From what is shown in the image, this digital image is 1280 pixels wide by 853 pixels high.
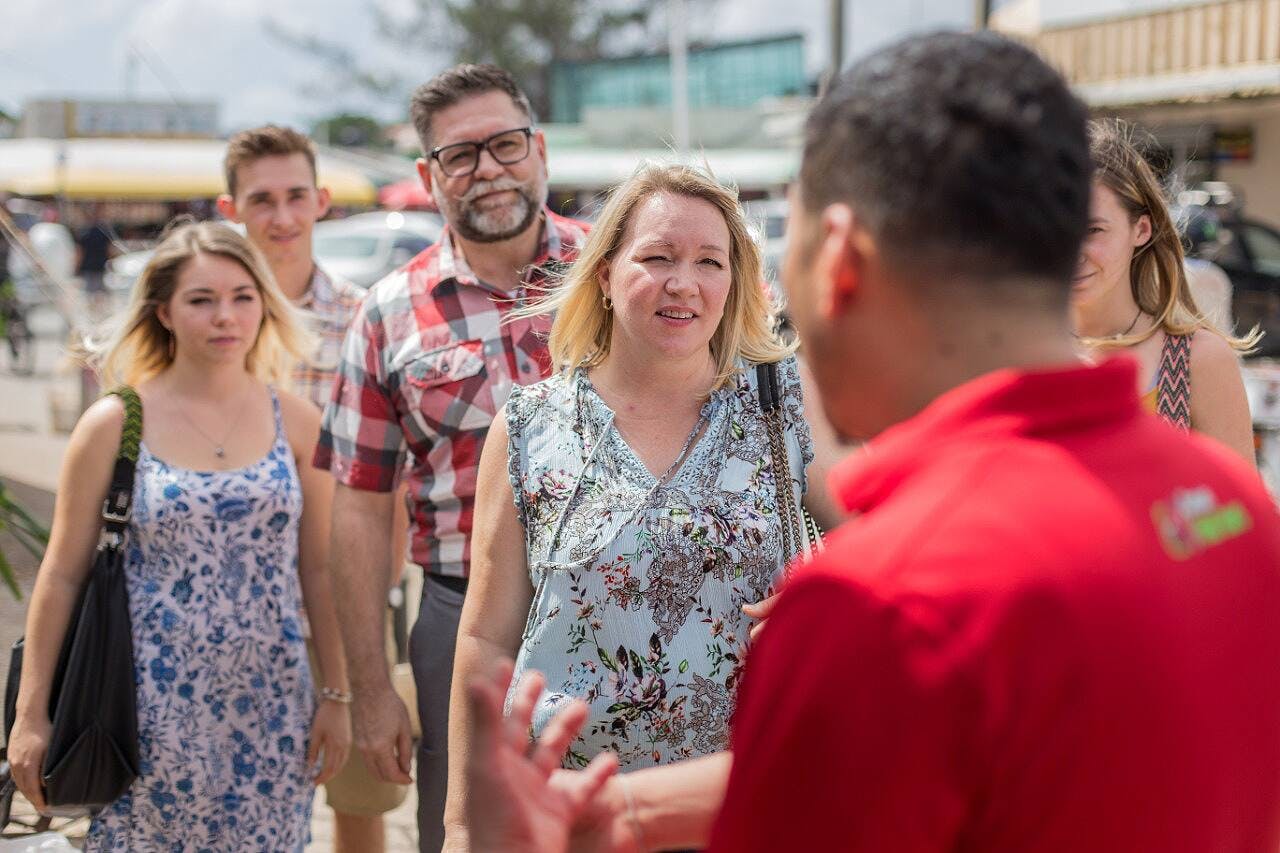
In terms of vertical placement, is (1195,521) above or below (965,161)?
below

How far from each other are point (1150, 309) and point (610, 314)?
1.45 m

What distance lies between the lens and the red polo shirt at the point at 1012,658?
46.3 inches

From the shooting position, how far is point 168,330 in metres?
4.04

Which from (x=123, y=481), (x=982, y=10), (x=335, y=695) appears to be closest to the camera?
(x=123, y=481)

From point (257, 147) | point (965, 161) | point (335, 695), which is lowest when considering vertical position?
point (335, 695)

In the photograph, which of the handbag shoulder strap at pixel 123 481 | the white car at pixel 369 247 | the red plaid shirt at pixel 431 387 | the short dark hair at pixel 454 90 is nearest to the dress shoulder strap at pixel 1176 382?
Result: the red plaid shirt at pixel 431 387

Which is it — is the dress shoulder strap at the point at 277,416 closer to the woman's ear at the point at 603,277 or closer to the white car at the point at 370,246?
the woman's ear at the point at 603,277

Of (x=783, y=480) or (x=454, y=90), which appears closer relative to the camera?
(x=783, y=480)

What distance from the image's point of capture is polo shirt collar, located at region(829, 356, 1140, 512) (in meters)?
1.29

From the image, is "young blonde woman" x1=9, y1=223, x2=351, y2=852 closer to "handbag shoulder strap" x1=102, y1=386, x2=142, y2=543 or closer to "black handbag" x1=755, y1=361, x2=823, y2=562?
"handbag shoulder strap" x1=102, y1=386, x2=142, y2=543

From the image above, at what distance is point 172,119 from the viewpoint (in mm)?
46188

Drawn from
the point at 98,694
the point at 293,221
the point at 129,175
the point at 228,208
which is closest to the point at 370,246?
the point at 129,175

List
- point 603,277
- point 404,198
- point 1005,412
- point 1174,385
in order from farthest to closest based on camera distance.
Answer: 1. point 404,198
2. point 1174,385
3. point 603,277
4. point 1005,412

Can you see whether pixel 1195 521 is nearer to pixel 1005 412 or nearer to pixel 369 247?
pixel 1005 412
